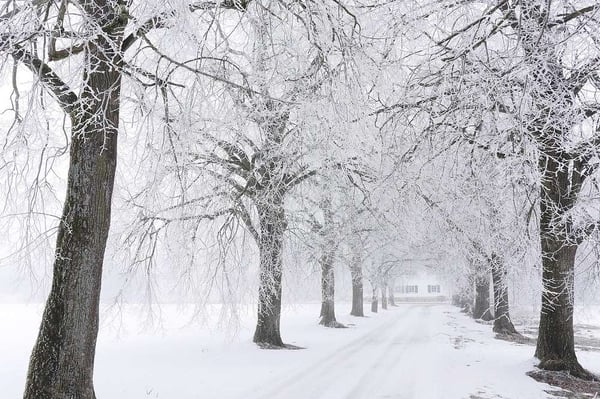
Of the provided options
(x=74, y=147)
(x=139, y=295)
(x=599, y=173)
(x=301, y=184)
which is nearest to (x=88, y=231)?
(x=74, y=147)

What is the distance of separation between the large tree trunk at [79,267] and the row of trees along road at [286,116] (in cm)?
2

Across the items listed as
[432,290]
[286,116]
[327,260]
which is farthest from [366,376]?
[432,290]

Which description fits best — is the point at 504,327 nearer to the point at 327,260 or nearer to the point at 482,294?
the point at 482,294

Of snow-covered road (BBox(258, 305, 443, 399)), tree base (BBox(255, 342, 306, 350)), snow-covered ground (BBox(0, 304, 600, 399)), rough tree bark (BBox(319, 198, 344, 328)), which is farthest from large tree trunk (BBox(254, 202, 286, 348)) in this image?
rough tree bark (BBox(319, 198, 344, 328))

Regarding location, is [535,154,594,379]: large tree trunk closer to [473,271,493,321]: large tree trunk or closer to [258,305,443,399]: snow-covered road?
[258,305,443,399]: snow-covered road

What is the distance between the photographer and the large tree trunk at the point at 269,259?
12.6 meters

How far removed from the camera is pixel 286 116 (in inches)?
493

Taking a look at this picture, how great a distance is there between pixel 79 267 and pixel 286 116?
24.6 feet

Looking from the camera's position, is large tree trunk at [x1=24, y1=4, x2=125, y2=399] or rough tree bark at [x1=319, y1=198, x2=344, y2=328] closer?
large tree trunk at [x1=24, y1=4, x2=125, y2=399]

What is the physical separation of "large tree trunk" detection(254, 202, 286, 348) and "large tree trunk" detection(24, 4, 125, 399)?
577cm

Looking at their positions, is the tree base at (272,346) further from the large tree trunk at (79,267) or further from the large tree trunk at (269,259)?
the large tree trunk at (79,267)

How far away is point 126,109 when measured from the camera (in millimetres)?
10719

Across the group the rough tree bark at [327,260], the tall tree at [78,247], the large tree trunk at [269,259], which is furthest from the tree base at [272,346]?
the tall tree at [78,247]

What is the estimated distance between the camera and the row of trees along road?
5969mm
